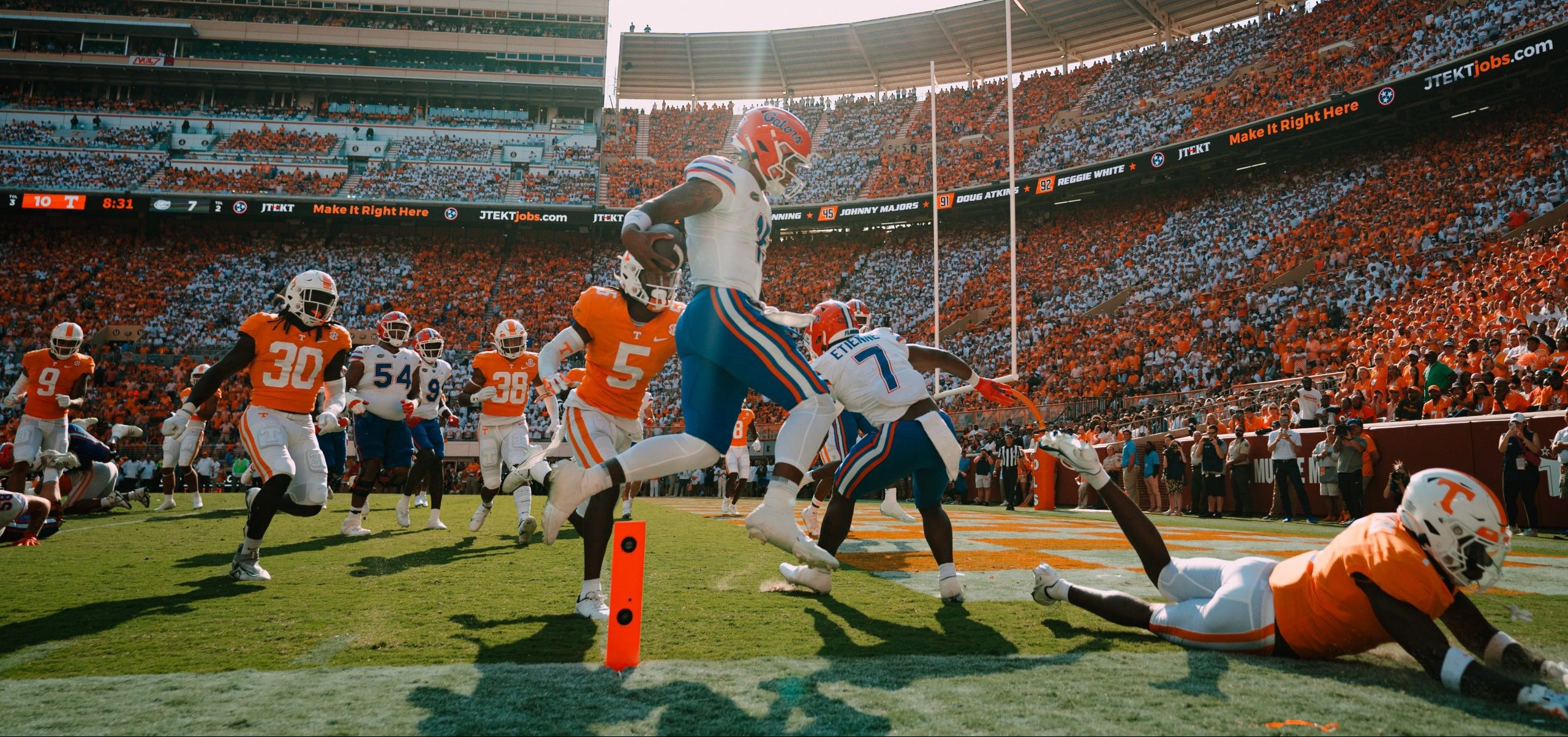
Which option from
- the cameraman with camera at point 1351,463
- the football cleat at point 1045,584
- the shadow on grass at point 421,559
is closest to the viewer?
the football cleat at point 1045,584

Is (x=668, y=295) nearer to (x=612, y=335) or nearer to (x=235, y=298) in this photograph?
(x=612, y=335)

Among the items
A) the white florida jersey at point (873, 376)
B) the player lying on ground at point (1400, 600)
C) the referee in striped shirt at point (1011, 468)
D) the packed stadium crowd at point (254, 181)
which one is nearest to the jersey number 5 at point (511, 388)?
the white florida jersey at point (873, 376)

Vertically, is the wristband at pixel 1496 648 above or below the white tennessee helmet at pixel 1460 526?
below

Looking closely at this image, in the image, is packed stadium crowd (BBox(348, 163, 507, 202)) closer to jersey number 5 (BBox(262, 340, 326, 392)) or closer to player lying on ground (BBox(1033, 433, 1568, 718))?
jersey number 5 (BBox(262, 340, 326, 392))

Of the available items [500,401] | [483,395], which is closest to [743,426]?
[500,401]

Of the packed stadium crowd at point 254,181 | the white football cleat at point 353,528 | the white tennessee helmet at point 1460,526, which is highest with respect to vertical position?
the packed stadium crowd at point 254,181

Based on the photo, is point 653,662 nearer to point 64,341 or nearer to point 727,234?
point 727,234

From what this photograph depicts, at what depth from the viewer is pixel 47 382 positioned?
30.1ft

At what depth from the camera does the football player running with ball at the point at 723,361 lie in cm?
360

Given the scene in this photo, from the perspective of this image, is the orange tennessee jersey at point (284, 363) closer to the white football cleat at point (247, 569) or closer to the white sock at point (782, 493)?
the white football cleat at point (247, 569)

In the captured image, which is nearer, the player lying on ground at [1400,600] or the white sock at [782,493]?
the player lying on ground at [1400,600]

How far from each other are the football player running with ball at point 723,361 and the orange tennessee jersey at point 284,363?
2768 millimetres

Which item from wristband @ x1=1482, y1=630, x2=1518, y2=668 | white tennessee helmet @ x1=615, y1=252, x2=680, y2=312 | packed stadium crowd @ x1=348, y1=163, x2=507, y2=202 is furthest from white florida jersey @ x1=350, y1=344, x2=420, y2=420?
packed stadium crowd @ x1=348, y1=163, x2=507, y2=202

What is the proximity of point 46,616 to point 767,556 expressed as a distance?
4.37m
